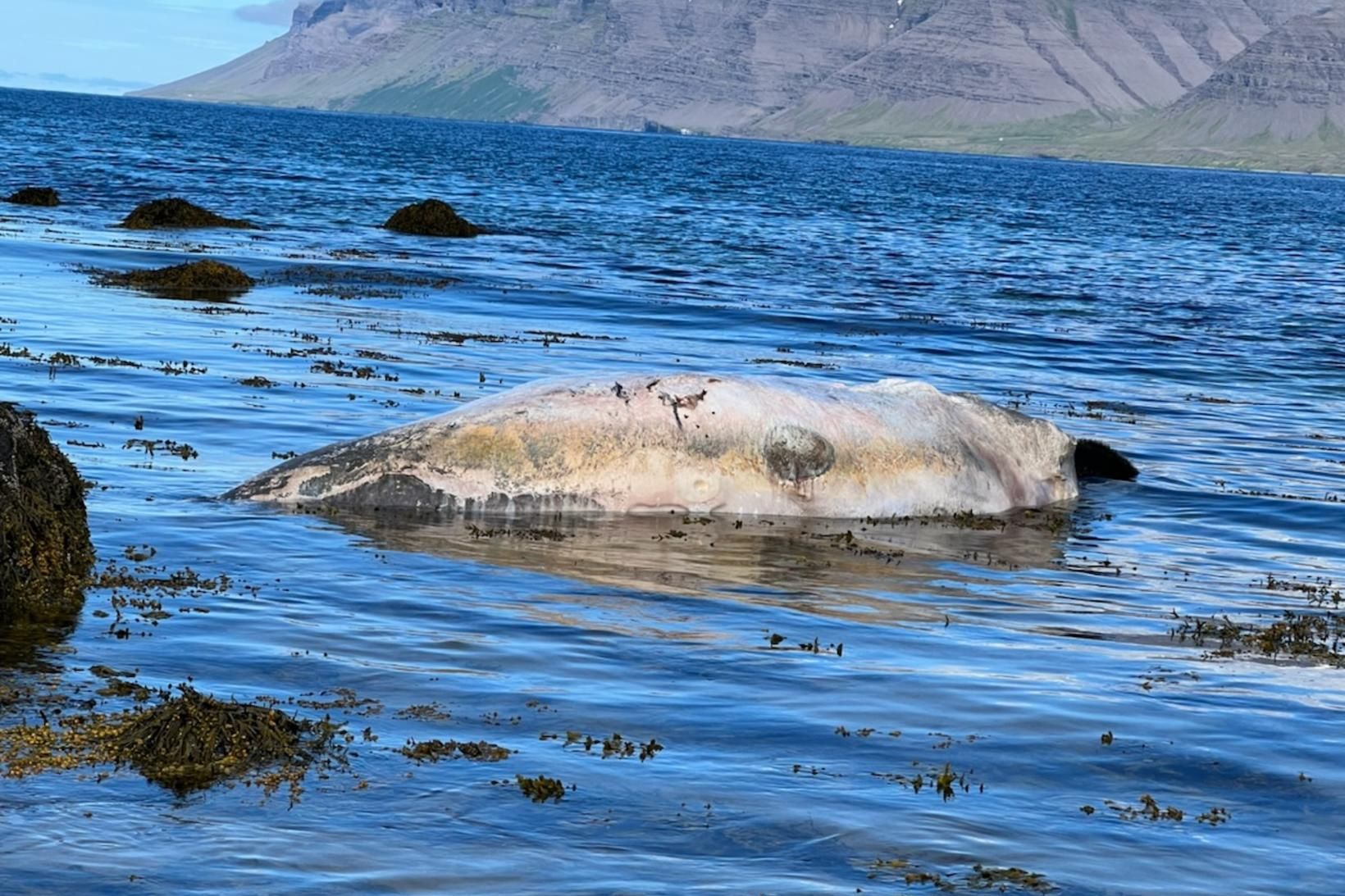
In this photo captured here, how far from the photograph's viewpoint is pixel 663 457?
13.5 meters

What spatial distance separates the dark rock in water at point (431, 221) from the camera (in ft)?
149

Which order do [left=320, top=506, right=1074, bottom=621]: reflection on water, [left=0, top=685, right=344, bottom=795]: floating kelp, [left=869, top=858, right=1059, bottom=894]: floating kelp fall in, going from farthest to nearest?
[left=320, top=506, right=1074, bottom=621]: reflection on water, [left=0, top=685, right=344, bottom=795]: floating kelp, [left=869, top=858, right=1059, bottom=894]: floating kelp

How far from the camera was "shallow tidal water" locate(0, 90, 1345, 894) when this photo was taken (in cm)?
664

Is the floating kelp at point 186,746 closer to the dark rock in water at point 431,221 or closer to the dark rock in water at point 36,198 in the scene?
→ the dark rock in water at point 431,221

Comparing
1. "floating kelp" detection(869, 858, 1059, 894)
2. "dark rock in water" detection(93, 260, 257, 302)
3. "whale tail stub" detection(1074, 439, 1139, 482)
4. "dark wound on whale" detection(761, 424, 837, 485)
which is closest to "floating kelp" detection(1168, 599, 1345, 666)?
"dark wound on whale" detection(761, 424, 837, 485)

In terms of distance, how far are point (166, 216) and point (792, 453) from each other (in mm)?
30613

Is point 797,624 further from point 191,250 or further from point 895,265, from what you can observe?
point 895,265

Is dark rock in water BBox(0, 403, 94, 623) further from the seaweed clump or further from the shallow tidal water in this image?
the seaweed clump

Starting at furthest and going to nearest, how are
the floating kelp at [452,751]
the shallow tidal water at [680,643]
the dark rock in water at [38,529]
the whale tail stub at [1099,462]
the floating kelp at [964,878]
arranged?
the whale tail stub at [1099,462] < the dark rock in water at [38,529] < the floating kelp at [452,751] < the shallow tidal water at [680,643] < the floating kelp at [964,878]

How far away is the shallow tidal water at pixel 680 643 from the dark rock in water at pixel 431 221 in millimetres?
17034

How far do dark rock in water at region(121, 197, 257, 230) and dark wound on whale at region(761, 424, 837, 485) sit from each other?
97.1 feet

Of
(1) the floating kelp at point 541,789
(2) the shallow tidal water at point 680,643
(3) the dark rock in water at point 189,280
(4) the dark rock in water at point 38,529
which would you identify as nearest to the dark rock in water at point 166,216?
(3) the dark rock in water at point 189,280

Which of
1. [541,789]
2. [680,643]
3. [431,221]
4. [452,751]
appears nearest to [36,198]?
[431,221]

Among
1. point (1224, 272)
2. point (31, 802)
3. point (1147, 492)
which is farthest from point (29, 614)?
point (1224, 272)
